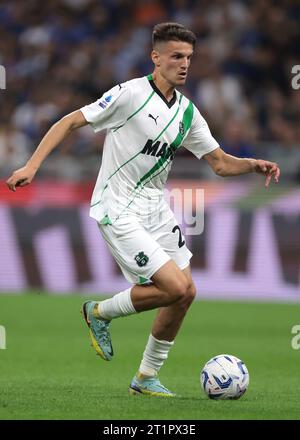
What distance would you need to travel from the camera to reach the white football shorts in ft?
23.7

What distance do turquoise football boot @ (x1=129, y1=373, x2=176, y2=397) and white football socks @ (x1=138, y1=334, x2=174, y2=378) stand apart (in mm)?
40

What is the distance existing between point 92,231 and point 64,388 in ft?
27.4

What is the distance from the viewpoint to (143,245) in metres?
7.23

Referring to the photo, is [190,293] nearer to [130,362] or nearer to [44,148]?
[44,148]

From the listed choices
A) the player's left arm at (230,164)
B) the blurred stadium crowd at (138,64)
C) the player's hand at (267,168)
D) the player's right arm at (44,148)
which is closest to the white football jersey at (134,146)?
the player's right arm at (44,148)

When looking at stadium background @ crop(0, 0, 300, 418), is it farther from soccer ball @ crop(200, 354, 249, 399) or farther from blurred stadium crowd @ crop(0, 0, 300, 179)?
soccer ball @ crop(200, 354, 249, 399)

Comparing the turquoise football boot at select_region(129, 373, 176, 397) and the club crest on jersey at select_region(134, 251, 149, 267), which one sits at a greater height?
the club crest on jersey at select_region(134, 251, 149, 267)

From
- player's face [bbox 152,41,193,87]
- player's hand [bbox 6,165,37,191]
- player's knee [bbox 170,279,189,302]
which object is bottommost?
player's knee [bbox 170,279,189,302]

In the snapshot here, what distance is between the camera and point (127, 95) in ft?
24.0

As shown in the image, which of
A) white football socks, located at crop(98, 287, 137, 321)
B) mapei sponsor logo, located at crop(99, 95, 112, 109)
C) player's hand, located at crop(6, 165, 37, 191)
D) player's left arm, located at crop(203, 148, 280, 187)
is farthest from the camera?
player's left arm, located at crop(203, 148, 280, 187)

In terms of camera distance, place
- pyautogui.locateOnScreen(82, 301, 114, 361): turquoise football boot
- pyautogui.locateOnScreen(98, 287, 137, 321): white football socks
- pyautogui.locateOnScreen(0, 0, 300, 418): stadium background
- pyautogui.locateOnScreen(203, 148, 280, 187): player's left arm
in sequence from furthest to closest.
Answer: pyautogui.locateOnScreen(0, 0, 300, 418): stadium background → pyautogui.locateOnScreen(203, 148, 280, 187): player's left arm → pyautogui.locateOnScreen(82, 301, 114, 361): turquoise football boot → pyautogui.locateOnScreen(98, 287, 137, 321): white football socks

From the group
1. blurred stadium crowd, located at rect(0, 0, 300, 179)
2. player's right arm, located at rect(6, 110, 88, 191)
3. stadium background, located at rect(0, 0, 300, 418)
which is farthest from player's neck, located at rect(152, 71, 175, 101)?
blurred stadium crowd, located at rect(0, 0, 300, 179)

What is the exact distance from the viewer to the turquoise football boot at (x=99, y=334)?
748cm

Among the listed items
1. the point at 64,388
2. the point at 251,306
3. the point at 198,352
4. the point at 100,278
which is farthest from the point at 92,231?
the point at 64,388
